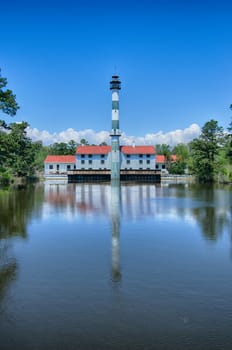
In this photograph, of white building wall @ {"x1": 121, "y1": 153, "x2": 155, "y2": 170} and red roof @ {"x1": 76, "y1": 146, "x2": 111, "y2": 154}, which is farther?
red roof @ {"x1": 76, "y1": 146, "x2": 111, "y2": 154}

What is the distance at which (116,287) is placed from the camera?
886 centimetres

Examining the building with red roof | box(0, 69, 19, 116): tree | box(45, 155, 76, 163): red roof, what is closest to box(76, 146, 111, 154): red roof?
the building with red roof

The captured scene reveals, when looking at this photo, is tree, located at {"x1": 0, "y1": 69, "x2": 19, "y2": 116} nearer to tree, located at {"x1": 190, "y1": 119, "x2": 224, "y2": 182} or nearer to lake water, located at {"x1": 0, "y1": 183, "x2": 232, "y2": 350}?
lake water, located at {"x1": 0, "y1": 183, "x2": 232, "y2": 350}

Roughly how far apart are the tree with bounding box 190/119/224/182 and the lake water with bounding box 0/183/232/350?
52.4 metres

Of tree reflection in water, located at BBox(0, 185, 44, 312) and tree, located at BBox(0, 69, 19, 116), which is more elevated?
tree, located at BBox(0, 69, 19, 116)

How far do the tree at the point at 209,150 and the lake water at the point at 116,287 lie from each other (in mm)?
52411

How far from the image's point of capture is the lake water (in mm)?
6387

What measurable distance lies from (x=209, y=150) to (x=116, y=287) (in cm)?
6271

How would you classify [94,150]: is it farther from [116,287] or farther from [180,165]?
[116,287]

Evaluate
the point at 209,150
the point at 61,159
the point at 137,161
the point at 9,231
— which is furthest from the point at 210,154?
the point at 9,231

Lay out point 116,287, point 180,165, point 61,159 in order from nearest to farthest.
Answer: point 116,287 → point 61,159 → point 180,165

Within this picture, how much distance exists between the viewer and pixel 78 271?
1039 centimetres

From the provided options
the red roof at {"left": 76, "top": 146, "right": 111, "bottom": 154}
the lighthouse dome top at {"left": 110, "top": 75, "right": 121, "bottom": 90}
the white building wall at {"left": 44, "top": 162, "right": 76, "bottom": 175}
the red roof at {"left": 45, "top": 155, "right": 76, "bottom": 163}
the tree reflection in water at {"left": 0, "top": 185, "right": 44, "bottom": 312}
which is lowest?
the tree reflection in water at {"left": 0, "top": 185, "right": 44, "bottom": 312}

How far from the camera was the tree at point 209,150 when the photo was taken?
6825 centimetres
